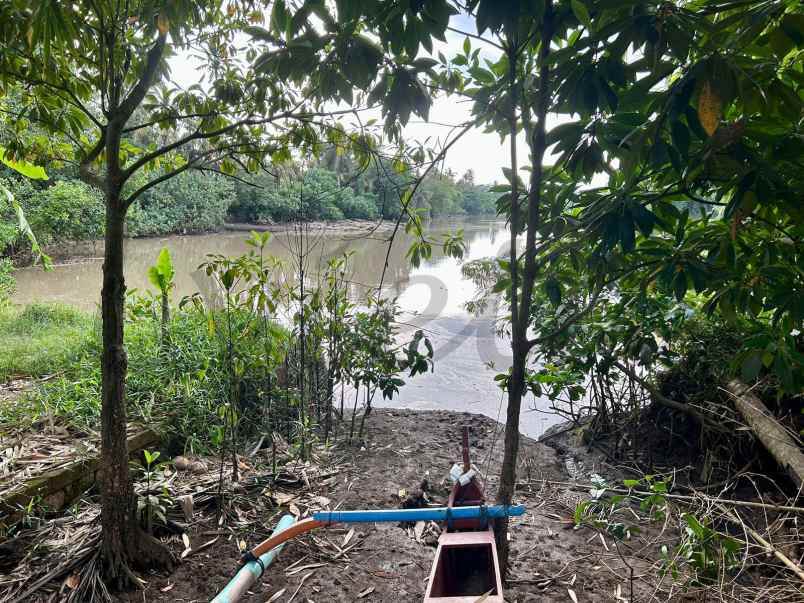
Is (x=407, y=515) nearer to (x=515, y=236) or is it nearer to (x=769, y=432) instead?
(x=515, y=236)

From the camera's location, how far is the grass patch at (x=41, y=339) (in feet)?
12.0

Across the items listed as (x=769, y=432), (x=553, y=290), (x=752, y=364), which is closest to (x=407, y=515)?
(x=553, y=290)

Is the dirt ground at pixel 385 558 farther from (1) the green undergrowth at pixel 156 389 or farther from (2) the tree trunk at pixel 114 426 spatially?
(1) the green undergrowth at pixel 156 389

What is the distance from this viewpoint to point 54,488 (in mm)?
2205

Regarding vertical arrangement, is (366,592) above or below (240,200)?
below

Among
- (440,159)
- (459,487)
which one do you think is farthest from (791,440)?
(440,159)

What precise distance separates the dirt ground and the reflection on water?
0.67 meters

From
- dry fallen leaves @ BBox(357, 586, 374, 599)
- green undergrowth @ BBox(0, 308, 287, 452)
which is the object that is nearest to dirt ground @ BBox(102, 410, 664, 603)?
dry fallen leaves @ BBox(357, 586, 374, 599)

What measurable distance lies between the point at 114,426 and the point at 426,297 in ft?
17.0

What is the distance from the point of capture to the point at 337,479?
9.14ft

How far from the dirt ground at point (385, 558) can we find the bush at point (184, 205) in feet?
43.5

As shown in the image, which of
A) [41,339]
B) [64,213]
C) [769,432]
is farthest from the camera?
[64,213]

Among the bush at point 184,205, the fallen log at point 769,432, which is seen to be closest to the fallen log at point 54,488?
the fallen log at point 769,432

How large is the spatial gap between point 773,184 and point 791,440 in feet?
6.49
